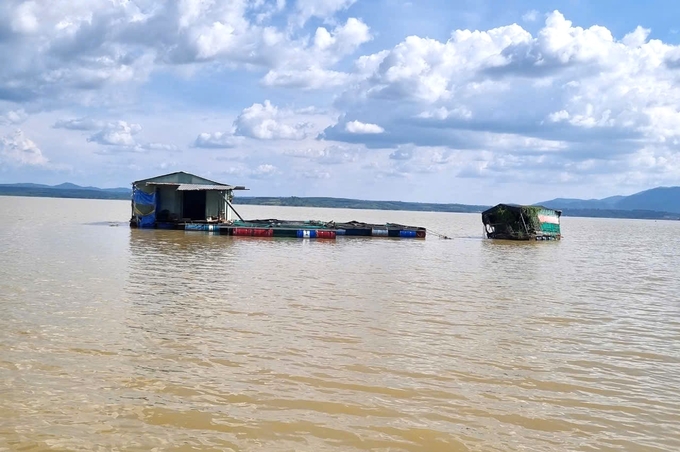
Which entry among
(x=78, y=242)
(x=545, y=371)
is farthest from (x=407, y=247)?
(x=545, y=371)

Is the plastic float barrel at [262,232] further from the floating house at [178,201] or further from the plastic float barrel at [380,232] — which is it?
the plastic float barrel at [380,232]

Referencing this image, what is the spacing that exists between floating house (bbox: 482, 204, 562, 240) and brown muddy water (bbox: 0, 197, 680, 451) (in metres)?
27.8

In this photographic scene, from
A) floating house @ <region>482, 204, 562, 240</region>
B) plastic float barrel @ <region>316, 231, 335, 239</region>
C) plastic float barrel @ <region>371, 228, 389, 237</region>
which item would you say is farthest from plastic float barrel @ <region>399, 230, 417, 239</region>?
plastic float barrel @ <region>316, 231, 335, 239</region>

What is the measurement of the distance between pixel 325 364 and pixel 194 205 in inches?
1507

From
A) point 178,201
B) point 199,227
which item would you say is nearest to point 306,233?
point 199,227

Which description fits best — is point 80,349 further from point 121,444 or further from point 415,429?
point 415,429

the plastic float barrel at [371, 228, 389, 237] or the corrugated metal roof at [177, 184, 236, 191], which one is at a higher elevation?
the corrugated metal roof at [177, 184, 236, 191]

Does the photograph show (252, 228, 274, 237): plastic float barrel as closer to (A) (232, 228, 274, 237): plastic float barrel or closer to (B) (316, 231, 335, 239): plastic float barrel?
(A) (232, 228, 274, 237): plastic float barrel

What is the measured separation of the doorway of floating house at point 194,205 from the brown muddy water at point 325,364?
83.4ft

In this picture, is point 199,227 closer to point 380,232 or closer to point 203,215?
point 203,215

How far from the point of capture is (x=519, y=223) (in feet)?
157

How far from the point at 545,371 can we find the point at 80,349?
782 centimetres

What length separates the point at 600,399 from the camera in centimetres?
846

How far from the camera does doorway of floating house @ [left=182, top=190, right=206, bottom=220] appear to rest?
45594 mm
